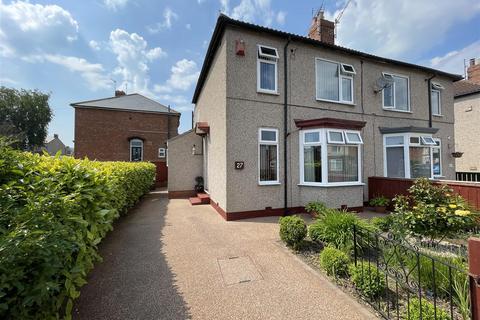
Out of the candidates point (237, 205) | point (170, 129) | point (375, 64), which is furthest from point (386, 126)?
point (170, 129)

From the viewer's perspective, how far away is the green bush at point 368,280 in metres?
3.22

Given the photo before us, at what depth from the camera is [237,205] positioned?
7426 mm

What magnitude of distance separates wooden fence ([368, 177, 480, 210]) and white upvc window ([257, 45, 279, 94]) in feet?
19.1

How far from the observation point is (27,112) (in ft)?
103

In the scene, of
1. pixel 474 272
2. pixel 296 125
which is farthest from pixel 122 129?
pixel 474 272

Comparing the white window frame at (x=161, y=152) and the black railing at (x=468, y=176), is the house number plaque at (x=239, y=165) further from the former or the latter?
the white window frame at (x=161, y=152)

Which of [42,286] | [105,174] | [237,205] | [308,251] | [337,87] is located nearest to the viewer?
[42,286]

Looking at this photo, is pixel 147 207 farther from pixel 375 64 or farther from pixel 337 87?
Result: pixel 375 64

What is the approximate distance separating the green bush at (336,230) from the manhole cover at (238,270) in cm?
174

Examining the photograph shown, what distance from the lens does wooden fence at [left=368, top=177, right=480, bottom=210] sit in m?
6.33

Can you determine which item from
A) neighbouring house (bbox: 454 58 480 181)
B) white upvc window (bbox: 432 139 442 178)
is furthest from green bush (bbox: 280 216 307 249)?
neighbouring house (bbox: 454 58 480 181)

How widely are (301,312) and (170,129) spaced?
2152 centimetres

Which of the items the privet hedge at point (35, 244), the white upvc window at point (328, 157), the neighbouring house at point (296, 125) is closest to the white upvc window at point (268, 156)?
the neighbouring house at point (296, 125)

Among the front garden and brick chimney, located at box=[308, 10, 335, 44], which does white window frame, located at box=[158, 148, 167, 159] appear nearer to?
brick chimney, located at box=[308, 10, 335, 44]
